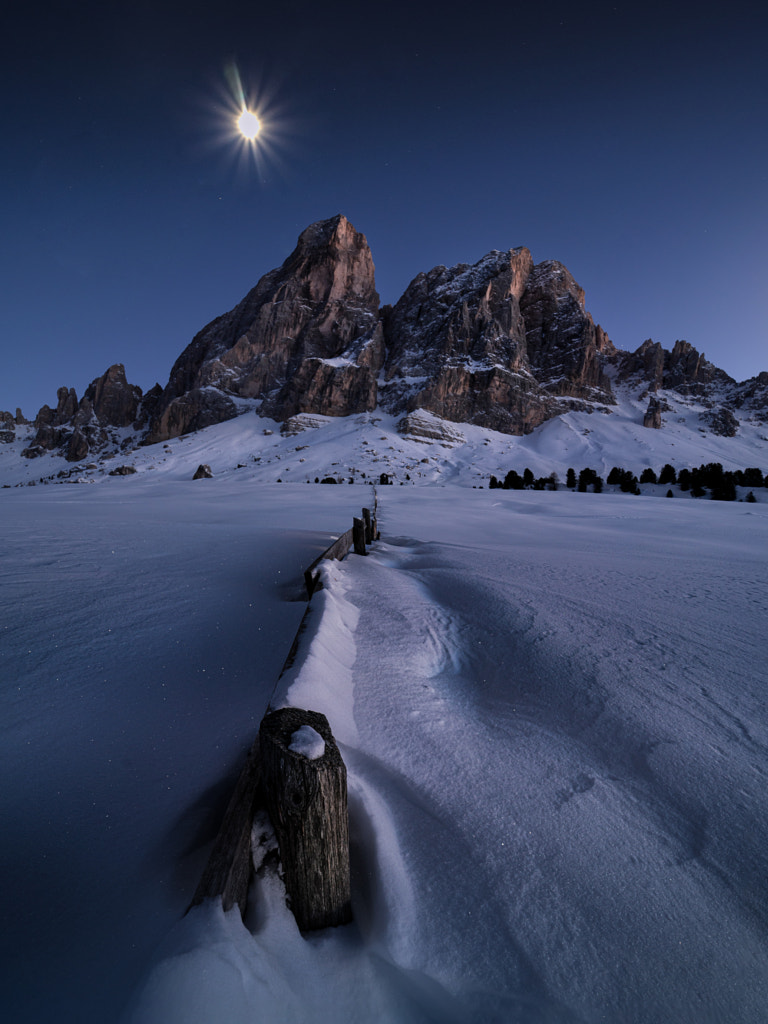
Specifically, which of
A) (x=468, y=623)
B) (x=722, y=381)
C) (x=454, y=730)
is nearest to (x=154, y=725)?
(x=454, y=730)

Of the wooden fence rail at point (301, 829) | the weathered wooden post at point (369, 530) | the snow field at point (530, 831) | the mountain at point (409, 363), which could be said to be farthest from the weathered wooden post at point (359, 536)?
the mountain at point (409, 363)

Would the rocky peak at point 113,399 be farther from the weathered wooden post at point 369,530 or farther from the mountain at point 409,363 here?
the weathered wooden post at point 369,530

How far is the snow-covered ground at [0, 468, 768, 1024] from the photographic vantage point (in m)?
0.94

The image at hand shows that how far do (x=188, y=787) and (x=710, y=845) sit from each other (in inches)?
73.8

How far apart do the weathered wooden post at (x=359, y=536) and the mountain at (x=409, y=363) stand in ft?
145

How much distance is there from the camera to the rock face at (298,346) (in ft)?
200

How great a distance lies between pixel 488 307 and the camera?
66.6 m

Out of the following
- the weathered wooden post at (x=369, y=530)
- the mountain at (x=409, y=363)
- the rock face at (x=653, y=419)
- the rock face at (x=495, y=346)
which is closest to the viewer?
the weathered wooden post at (x=369, y=530)

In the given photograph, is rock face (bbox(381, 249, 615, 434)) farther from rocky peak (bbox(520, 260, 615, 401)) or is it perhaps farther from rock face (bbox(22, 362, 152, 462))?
rock face (bbox(22, 362, 152, 462))

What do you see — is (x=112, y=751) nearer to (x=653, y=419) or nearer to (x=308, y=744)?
(x=308, y=744)

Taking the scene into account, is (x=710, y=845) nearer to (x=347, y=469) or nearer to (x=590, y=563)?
(x=590, y=563)

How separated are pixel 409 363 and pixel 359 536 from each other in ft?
207

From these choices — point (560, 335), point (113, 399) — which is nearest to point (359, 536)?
point (560, 335)

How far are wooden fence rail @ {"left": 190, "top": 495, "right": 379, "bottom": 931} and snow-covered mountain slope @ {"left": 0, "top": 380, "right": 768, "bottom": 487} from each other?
30.2 m
